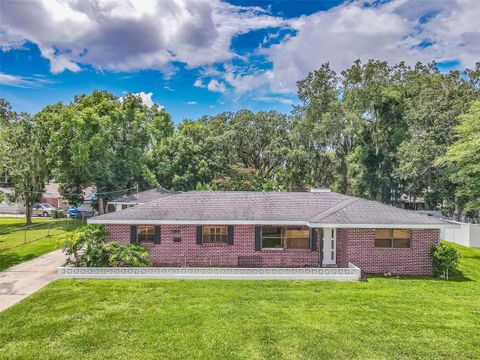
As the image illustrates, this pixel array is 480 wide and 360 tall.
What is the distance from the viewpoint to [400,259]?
1709 centimetres

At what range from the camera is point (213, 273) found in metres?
16.0

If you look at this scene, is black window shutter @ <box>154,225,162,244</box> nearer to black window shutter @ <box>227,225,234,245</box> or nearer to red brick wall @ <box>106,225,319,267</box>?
red brick wall @ <box>106,225,319,267</box>

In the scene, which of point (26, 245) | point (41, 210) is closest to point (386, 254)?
point (26, 245)

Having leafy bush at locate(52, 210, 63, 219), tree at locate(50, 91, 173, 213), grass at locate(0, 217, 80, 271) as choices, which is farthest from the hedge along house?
leafy bush at locate(52, 210, 63, 219)

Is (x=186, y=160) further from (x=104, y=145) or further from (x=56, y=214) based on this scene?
(x=56, y=214)

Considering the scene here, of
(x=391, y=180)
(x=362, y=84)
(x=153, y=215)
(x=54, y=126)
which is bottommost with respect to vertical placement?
(x=153, y=215)

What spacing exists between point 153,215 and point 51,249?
→ 10.1 m

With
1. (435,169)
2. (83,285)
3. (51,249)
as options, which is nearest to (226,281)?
(83,285)

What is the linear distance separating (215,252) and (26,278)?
28.8 feet

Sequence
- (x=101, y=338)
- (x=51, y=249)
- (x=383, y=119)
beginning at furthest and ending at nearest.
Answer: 1. (x=383, y=119)
2. (x=51, y=249)
3. (x=101, y=338)

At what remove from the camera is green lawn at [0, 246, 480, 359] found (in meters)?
9.52

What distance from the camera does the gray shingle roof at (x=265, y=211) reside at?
56.0ft

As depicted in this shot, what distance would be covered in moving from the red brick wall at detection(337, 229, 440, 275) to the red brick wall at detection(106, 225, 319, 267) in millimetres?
1956

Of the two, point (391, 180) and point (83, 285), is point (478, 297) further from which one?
point (391, 180)
